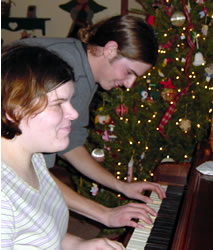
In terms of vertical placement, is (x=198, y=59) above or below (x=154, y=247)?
above

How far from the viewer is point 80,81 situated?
1516mm

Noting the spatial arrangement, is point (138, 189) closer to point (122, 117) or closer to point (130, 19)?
point (130, 19)

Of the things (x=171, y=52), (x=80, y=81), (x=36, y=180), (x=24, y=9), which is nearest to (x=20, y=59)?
(x=36, y=180)

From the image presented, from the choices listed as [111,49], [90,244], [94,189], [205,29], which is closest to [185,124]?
[205,29]

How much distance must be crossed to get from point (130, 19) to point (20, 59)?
70 centimetres

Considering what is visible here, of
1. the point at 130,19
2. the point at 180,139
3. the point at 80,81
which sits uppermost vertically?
the point at 130,19

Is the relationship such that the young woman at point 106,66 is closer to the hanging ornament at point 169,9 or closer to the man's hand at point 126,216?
the man's hand at point 126,216

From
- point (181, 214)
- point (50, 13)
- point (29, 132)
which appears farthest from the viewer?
point (50, 13)

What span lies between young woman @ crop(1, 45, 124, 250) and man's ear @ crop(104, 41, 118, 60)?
0.48 m

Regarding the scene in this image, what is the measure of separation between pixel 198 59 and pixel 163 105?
1.47 feet

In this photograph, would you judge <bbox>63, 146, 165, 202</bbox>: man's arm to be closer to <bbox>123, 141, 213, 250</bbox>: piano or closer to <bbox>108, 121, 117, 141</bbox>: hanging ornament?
<bbox>123, 141, 213, 250</bbox>: piano

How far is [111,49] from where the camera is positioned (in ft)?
4.79

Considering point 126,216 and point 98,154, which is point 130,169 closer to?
point 98,154

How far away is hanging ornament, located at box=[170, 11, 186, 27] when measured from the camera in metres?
2.57
